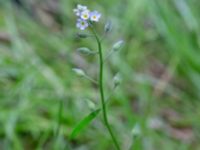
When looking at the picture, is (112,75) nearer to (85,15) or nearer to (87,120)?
(87,120)

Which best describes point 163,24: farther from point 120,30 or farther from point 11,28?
point 11,28

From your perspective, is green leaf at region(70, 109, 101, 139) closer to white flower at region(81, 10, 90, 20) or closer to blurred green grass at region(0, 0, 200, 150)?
white flower at region(81, 10, 90, 20)

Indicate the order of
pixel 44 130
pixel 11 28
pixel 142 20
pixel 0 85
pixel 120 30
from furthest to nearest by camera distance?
pixel 142 20 → pixel 120 30 → pixel 11 28 → pixel 0 85 → pixel 44 130

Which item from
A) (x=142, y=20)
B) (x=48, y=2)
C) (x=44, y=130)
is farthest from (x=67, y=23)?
(x=44, y=130)

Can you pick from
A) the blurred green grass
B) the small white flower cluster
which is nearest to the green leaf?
the small white flower cluster

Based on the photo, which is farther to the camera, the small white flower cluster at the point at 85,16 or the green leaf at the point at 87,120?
the green leaf at the point at 87,120

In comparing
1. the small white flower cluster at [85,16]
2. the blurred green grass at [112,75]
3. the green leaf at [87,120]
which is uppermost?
the blurred green grass at [112,75]

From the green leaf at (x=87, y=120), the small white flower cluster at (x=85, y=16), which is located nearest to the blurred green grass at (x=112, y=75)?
the green leaf at (x=87, y=120)

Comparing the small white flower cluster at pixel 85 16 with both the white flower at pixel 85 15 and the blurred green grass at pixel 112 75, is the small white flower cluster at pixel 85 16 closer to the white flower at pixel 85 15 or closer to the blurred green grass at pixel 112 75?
the white flower at pixel 85 15

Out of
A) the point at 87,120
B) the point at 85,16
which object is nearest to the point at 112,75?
the point at 87,120
